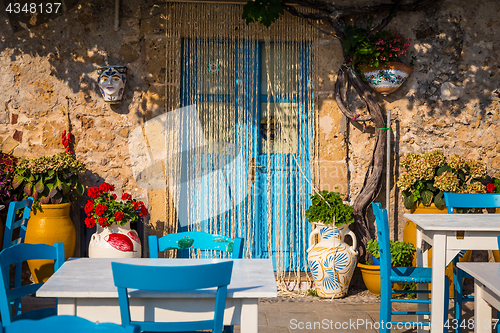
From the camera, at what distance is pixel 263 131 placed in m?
4.35

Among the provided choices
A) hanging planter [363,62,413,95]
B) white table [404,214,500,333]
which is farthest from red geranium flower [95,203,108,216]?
hanging planter [363,62,413,95]

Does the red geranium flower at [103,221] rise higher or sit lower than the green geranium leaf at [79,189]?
lower

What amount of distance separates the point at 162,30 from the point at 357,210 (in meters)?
2.47

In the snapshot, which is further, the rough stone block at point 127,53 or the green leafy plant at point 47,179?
the rough stone block at point 127,53

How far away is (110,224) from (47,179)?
26.4 inches

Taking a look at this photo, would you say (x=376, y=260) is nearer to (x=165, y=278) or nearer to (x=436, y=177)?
(x=436, y=177)

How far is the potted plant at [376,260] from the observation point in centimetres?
378

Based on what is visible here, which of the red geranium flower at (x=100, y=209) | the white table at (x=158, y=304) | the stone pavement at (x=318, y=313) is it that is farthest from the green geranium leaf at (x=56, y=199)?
the white table at (x=158, y=304)

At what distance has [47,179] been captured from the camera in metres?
3.84

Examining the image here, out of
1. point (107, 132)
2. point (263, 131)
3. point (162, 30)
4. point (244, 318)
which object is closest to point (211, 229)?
→ point (263, 131)

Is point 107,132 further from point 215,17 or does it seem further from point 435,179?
point 435,179

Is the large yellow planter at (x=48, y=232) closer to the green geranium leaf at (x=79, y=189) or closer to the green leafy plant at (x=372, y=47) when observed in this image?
the green geranium leaf at (x=79, y=189)

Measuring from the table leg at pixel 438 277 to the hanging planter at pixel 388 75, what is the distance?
2.03 metres

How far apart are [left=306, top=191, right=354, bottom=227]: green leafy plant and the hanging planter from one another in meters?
1.09
